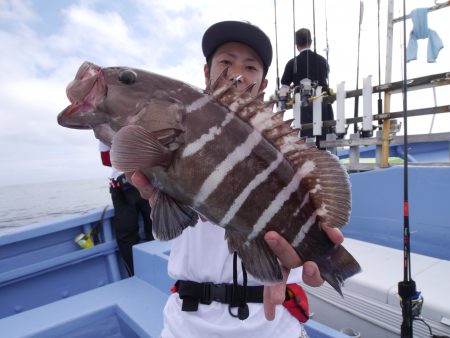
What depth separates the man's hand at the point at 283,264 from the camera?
1.03 meters

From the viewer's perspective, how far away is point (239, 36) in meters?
1.66

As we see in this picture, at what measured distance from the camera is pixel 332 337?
1623mm

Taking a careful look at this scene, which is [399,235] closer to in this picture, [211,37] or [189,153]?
[211,37]

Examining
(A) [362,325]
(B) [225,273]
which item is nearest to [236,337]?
(B) [225,273]

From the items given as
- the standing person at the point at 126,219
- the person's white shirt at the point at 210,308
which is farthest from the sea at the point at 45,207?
the person's white shirt at the point at 210,308

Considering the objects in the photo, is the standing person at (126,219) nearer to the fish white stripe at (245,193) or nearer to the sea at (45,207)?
the sea at (45,207)

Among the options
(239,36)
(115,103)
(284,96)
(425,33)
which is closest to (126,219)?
(239,36)

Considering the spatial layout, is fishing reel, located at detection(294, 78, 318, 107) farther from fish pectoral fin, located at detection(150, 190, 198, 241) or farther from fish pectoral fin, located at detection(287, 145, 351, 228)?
fish pectoral fin, located at detection(150, 190, 198, 241)

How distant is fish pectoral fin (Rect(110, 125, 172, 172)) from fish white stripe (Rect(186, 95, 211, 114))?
6.4 inches

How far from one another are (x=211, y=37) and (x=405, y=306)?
1858 mm

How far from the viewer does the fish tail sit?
43.7 inches

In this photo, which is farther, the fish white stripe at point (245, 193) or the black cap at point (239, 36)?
the black cap at point (239, 36)

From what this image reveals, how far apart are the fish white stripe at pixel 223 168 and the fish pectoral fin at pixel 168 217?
0.11m

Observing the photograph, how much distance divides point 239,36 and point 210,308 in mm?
1396
